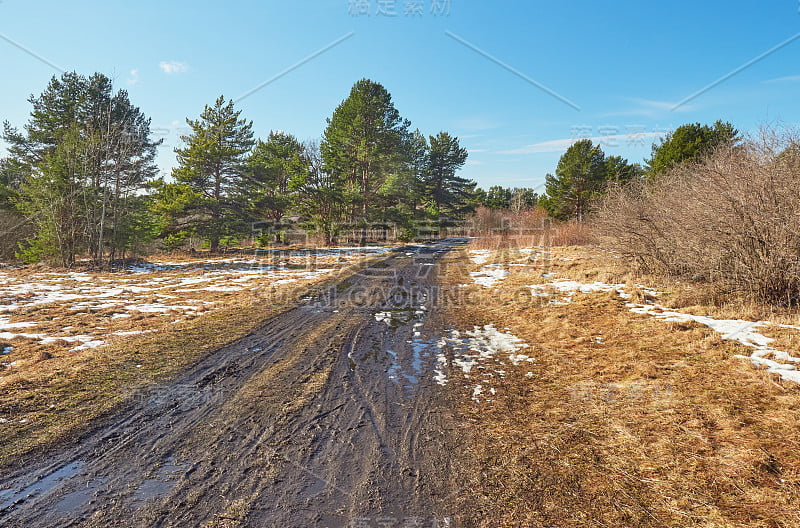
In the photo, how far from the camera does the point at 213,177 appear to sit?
2441 cm

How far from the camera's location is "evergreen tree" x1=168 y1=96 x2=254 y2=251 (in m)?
23.1

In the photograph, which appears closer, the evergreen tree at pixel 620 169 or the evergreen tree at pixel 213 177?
the evergreen tree at pixel 213 177

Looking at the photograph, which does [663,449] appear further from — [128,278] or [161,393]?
[128,278]

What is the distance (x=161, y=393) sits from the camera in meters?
4.43

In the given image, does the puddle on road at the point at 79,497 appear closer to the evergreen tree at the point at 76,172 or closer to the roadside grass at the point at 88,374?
the roadside grass at the point at 88,374

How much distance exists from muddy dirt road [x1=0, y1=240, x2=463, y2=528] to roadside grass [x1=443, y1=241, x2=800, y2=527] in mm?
534

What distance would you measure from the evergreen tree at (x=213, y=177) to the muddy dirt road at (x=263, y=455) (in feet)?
67.8

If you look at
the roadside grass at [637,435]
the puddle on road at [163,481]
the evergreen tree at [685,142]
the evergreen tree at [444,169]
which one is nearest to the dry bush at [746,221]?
the roadside grass at [637,435]

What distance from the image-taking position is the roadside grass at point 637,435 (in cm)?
262

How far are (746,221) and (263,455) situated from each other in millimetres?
8293

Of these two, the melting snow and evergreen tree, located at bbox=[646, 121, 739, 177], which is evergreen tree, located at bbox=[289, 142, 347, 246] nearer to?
the melting snow

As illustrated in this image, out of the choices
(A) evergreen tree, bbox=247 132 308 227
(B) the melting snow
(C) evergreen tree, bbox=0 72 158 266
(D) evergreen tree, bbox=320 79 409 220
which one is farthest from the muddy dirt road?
(D) evergreen tree, bbox=320 79 409 220

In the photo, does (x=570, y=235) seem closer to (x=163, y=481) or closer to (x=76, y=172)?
(x=163, y=481)

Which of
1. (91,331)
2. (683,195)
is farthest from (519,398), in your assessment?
(91,331)
